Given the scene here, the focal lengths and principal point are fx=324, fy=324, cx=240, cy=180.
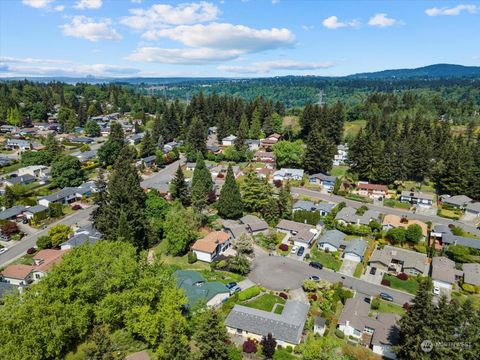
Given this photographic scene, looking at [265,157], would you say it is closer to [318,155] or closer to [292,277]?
[318,155]

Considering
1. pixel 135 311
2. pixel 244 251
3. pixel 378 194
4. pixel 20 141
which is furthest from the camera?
pixel 20 141

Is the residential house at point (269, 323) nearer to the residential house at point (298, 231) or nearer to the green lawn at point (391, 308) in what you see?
the green lawn at point (391, 308)

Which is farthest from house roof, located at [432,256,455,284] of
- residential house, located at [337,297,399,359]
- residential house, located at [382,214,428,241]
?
residential house, located at [337,297,399,359]

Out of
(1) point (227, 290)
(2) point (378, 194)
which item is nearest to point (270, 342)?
(1) point (227, 290)

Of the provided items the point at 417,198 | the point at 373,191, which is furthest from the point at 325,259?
the point at 417,198

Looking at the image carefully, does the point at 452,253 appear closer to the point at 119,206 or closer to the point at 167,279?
the point at 167,279

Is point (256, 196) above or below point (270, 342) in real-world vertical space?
above
